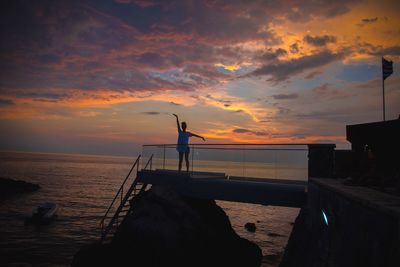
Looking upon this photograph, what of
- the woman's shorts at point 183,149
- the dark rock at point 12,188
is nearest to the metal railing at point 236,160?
the woman's shorts at point 183,149

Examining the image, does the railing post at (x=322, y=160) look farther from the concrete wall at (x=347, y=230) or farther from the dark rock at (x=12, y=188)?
the dark rock at (x=12, y=188)

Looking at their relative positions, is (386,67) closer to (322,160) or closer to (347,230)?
(322,160)

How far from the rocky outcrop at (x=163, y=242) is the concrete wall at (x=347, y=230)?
4988mm

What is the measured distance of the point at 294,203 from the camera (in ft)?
35.2

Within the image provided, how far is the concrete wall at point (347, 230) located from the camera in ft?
11.1

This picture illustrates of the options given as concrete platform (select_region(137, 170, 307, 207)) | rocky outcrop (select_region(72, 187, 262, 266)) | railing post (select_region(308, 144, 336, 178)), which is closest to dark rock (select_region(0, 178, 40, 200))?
rocky outcrop (select_region(72, 187, 262, 266))

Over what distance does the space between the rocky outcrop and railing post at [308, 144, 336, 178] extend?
6.04 metres

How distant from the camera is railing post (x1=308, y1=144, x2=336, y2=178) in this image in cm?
933

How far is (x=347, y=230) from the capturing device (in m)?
4.79

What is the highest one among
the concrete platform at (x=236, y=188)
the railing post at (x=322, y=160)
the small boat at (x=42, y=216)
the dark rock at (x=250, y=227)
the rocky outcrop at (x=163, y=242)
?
the railing post at (x=322, y=160)

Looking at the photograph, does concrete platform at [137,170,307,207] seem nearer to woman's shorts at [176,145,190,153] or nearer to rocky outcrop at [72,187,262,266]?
rocky outcrop at [72,187,262,266]

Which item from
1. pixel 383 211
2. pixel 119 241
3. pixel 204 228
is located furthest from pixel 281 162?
pixel 383 211

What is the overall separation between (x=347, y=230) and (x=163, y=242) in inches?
331

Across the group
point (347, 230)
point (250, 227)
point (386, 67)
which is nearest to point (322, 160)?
point (347, 230)
